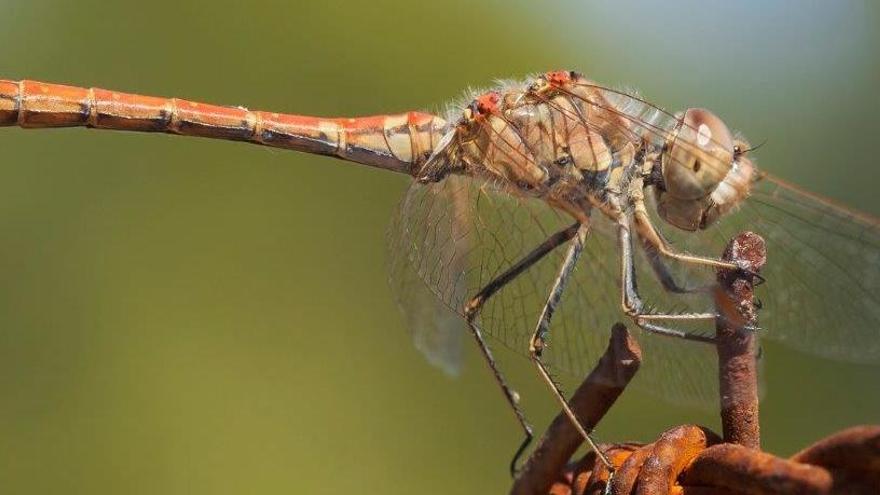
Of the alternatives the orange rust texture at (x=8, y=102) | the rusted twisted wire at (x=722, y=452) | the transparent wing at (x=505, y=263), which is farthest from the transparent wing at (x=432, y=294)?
the orange rust texture at (x=8, y=102)

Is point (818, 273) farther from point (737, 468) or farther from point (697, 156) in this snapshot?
point (737, 468)

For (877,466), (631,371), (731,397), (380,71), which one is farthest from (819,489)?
(380,71)

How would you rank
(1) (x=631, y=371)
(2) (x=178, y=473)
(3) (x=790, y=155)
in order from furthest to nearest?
(3) (x=790, y=155) < (2) (x=178, y=473) < (1) (x=631, y=371)

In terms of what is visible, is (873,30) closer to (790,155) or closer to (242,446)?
(790,155)

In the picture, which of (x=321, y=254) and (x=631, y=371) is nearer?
(x=631, y=371)

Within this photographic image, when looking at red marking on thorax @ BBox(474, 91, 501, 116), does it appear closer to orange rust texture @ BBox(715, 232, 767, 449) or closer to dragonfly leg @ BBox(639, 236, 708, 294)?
dragonfly leg @ BBox(639, 236, 708, 294)

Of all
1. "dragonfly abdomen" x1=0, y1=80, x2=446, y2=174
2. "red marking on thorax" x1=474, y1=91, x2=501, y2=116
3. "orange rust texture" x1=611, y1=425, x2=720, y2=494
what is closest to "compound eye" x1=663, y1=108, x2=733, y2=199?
"red marking on thorax" x1=474, y1=91, x2=501, y2=116
